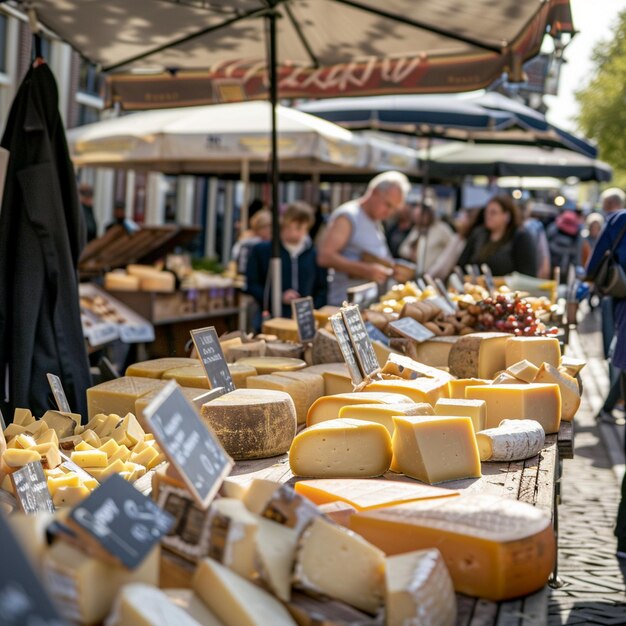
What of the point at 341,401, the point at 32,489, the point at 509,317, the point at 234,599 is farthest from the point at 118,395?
the point at 509,317

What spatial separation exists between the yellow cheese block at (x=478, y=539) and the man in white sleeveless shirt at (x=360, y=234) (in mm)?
4862

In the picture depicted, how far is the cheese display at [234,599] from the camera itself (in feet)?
4.50

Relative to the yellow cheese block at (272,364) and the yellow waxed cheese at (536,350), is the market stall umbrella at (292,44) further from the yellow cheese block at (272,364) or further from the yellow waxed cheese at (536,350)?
the yellow cheese block at (272,364)

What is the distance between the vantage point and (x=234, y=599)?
1373 mm

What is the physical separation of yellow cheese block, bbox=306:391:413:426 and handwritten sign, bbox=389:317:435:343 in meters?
1.02

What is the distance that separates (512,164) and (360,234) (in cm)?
616

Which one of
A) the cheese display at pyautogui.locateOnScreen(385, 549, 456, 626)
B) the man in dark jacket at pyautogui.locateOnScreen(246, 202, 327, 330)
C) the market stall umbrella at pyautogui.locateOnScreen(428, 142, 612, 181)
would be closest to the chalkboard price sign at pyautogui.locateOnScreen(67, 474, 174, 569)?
the cheese display at pyautogui.locateOnScreen(385, 549, 456, 626)

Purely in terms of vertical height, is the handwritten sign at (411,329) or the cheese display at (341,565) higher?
the handwritten sign at (411,329)

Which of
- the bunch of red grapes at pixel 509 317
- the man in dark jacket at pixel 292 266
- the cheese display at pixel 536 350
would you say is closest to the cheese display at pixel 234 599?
the cheese display at pixel 536 350

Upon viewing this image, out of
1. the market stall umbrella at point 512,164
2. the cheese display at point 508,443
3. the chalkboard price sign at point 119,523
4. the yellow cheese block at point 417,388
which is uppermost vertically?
the market stall umbrella at point 512,164

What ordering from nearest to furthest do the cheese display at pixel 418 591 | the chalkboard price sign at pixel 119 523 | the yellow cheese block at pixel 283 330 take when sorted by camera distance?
the chalkboard price sign at pixel 119 523 < the cheese display at pixel 418 591 < the yellow cheese block at pixel 283 330

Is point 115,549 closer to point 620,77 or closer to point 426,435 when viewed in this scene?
point 426,435

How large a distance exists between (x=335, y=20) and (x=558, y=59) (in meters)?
1.45

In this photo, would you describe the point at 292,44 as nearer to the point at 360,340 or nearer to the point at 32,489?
the point at 360,340
